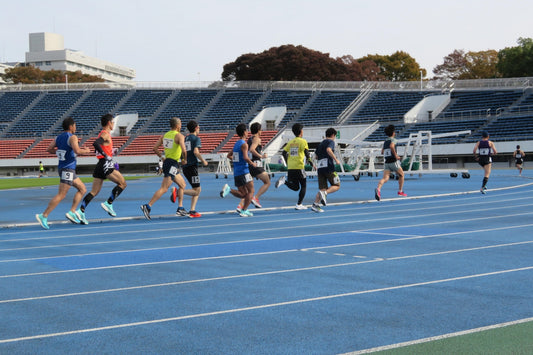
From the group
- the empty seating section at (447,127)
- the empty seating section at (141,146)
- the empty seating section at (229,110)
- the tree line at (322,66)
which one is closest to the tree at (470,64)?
the tree line at (322,66)

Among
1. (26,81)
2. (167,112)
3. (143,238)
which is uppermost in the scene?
(26,81)

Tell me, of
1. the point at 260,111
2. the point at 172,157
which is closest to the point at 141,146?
the point at 260,111

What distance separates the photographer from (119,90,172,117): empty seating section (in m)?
75.5

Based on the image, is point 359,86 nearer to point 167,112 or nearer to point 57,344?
point 167,112

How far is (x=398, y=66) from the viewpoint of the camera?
3846 inches

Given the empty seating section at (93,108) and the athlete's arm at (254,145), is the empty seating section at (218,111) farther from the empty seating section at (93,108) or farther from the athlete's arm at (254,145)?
the athlete's arm at (254,145)

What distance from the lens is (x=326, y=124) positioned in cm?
6444

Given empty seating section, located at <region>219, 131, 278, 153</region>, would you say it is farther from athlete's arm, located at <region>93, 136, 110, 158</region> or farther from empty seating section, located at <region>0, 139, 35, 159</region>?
Result: athlete's arm, located at <region>93, 136, 110, 158</region>

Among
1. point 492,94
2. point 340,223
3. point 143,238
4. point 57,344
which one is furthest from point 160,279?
point 492,94

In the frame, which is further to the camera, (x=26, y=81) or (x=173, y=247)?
(x=26, y=81)

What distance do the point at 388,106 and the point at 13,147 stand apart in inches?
1603

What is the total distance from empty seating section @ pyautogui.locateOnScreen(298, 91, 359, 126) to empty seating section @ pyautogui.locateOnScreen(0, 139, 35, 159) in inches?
1191

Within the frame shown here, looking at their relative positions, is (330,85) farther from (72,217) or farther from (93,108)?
(72,217)

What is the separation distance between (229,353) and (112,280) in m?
2.85
